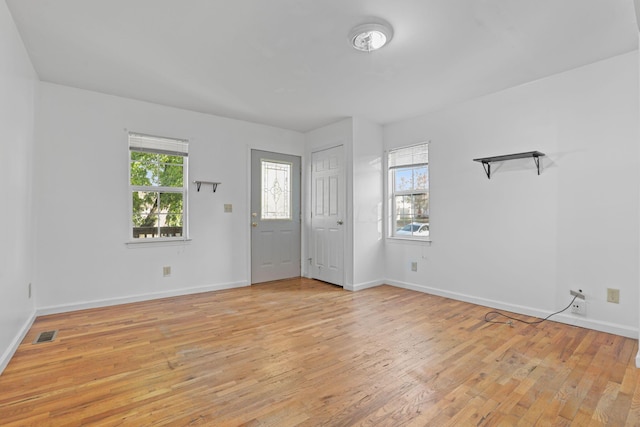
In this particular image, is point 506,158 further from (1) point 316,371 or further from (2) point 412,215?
(1) point 316,371

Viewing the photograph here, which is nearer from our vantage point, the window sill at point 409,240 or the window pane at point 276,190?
the window sill at point 409,240

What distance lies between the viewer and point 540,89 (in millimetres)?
3311

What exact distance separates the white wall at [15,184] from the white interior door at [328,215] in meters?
3.46

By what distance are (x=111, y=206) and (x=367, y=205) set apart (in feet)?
10.7

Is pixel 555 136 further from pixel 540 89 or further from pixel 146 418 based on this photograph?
pixel 146 418

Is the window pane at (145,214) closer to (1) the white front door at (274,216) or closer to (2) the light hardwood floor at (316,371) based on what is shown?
(2) the light hardwood floor at (316,371)

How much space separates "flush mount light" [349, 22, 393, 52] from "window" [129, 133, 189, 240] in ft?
9.02

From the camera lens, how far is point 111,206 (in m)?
3.79

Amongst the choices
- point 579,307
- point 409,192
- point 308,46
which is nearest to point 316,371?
point 308,46

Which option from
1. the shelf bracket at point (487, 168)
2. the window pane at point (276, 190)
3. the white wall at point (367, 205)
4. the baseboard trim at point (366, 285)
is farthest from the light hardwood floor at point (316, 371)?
the window pane at point (276, 190)

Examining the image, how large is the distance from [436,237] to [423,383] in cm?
250

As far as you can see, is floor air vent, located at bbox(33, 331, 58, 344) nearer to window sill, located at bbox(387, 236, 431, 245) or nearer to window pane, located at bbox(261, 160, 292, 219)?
window pane, located at bbox(261, 160, 292, 219)

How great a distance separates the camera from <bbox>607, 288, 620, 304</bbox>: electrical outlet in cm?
286

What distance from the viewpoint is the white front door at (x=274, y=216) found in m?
4.98
